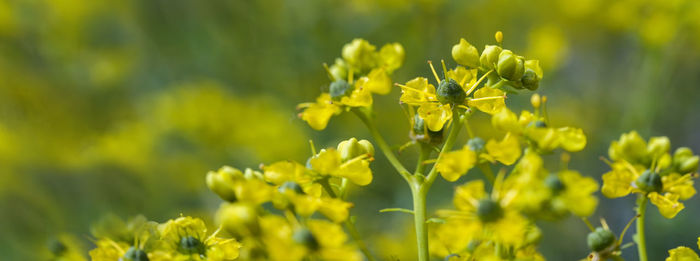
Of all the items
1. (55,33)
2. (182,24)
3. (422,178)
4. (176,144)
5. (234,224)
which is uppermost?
(55,33)

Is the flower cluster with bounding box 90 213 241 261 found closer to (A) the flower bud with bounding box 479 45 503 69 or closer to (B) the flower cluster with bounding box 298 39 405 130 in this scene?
(B) the flower cluster with bounding box 298 39 405 130


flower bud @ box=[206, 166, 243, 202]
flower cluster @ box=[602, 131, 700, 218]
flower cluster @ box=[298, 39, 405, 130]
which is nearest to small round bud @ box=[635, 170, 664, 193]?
flower cluster @ box=[602, 131, 700, 218]

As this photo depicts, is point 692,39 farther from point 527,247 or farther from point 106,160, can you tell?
point 106,160

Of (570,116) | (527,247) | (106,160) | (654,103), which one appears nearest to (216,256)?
(527,247)

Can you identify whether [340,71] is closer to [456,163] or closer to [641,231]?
[456,163]

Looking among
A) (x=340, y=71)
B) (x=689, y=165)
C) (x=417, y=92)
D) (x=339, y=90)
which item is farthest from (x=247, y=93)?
(x=689, y=165)
